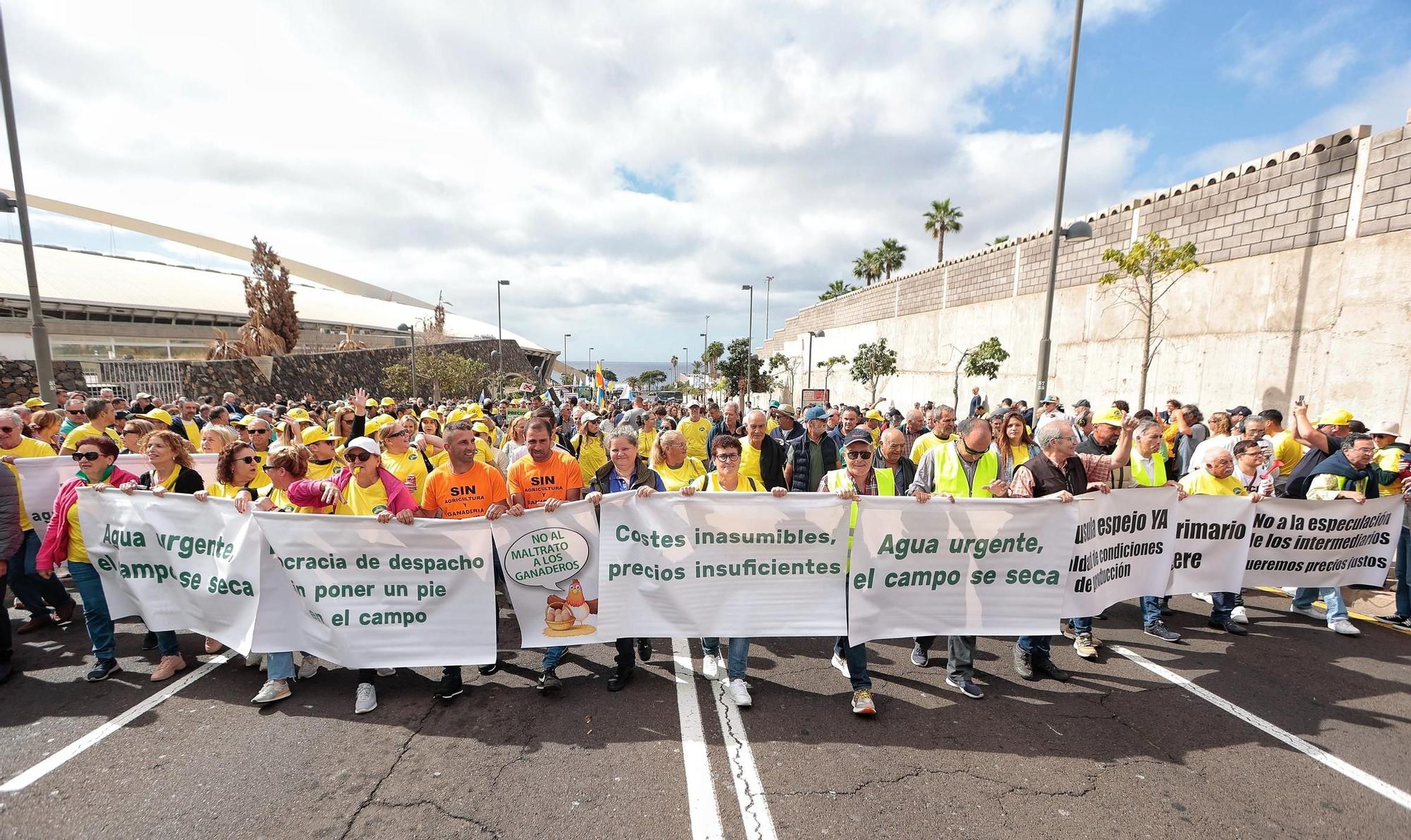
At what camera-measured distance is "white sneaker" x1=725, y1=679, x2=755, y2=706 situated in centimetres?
381

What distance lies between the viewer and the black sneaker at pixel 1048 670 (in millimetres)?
4223

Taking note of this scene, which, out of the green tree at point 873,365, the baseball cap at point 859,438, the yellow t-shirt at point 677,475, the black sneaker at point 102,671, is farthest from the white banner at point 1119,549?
the green tree at point 873,365

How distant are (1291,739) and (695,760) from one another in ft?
11.9

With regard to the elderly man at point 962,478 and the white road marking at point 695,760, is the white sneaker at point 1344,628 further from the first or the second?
the white road marking at point 695,760

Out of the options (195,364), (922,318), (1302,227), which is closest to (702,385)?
(922,318)

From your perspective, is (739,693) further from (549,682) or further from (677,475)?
(677,475)

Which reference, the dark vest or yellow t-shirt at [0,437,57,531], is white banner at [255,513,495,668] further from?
the dark vest

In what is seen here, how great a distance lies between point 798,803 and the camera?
2916 millimetres

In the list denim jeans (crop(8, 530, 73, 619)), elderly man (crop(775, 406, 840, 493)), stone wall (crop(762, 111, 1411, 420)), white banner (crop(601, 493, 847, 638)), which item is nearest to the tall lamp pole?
denim jeans (crop(8, 530, 73, 619))

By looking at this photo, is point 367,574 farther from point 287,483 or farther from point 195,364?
point 195,364

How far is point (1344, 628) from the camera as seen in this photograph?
16.3 ft

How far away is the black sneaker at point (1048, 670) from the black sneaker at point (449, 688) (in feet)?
13.9

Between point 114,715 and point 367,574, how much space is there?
1748 mm

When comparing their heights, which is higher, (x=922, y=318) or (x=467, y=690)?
(x=922, y=318)
